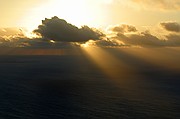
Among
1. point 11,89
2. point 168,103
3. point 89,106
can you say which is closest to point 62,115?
point 89,106

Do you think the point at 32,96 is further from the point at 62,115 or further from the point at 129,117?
the point at 129,117

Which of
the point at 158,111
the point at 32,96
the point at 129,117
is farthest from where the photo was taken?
the point at 32,96

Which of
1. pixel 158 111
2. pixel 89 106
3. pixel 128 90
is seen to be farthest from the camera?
pixel 128 90

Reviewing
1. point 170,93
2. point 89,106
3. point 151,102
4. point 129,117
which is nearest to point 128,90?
point 170,93

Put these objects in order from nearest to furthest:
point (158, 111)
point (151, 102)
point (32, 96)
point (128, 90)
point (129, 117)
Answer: point (129, 117), point (158, 111), point (151, 102), point (32, 96), point (128, 90)

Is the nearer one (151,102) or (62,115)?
(62,115)

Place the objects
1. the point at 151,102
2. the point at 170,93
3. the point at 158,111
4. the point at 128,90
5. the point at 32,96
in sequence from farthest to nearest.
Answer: the point at 128,90 < the point at 170,93 < the point at 32,96 < the point at 151,102 < the point at 158,111

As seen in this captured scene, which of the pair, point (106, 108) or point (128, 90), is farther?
point (128, 90)

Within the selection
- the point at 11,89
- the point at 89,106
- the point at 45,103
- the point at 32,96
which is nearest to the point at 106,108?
the point at 89,106

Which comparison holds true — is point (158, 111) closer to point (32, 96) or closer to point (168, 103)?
point (168, 103)
